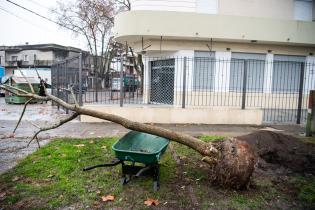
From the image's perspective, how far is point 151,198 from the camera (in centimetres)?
427

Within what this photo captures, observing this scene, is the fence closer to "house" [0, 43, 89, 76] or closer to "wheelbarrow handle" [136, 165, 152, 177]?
"wheelbarrow handle" [136, 165, 152, 177]

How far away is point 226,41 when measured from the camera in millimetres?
15398

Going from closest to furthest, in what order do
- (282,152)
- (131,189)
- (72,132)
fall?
1. (131,189)
2. (282,152)
3. (72,132)

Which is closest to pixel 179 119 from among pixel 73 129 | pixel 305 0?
pixel 73 129

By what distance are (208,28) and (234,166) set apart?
37.0 feet

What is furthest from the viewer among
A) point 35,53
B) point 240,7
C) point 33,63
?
point 35,53

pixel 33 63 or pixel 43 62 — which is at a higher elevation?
pixel 43 62

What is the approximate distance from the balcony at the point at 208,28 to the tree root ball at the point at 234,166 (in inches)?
411

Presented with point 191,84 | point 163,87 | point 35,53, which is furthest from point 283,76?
point 35,53

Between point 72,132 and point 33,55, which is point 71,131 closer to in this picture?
point 72,132

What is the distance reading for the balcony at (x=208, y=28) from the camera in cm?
1395

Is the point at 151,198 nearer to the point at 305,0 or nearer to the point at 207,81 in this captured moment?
the point at 207,81

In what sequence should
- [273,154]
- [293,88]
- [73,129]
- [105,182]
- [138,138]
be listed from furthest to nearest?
[293,88] < [73,129] < [273,154] < [138,138] < [105,182]

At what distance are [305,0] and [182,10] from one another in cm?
767
